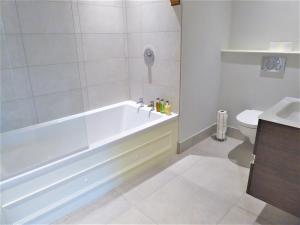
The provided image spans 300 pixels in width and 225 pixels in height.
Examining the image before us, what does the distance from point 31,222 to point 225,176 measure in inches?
67.1

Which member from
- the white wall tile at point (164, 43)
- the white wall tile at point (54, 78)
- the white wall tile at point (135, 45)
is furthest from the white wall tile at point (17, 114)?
the white wall tile at point (164, 43)

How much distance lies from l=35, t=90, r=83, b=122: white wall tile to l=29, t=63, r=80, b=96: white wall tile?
6 centimetres

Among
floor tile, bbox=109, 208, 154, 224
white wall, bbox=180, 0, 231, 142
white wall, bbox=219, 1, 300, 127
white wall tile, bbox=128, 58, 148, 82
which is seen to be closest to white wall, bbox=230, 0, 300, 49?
white wall, bbox=219, 1, 300, 127

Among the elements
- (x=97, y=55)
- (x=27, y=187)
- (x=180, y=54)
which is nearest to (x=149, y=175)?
(x=27, y=187)

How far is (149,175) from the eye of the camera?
7.14ft

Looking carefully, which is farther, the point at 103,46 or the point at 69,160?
the point at 103,46

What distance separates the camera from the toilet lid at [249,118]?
222cm

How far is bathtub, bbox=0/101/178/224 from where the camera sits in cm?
150

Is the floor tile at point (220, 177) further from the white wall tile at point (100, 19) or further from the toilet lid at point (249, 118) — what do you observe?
the white wall tile at point (100, 19)

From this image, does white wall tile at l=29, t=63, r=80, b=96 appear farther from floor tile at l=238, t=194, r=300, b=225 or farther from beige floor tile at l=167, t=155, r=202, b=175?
floor tile at l=238, t=194, r=300, b=225

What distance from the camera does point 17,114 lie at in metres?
2.08

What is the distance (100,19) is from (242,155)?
2239 millimetres

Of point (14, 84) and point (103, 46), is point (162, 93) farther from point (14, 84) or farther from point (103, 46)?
point (14, 84)

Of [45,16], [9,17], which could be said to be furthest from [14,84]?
[45,16]
